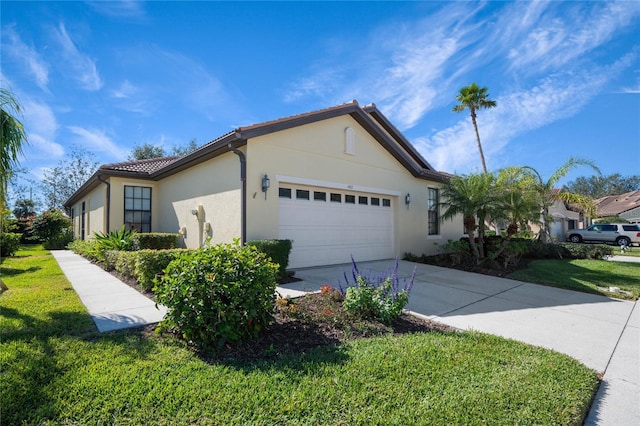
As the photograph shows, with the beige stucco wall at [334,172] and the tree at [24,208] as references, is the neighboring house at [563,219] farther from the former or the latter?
the tree at [24,208]

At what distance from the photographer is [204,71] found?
33.7 ft

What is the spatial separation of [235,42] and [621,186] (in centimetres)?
8595

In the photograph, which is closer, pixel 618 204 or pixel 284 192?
pixel 284 192

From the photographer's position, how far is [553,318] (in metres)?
5.29

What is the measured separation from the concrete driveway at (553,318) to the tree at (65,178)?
1449 inches

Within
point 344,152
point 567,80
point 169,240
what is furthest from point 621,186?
point 169,240

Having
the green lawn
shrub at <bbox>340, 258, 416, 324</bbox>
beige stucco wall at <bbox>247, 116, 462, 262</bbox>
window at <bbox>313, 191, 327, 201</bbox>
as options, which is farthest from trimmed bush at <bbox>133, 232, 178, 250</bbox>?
the green lawn

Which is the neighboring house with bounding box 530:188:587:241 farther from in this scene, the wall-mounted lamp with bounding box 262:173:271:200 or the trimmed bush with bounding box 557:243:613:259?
the wall-mounted lamp with bounding box 262:173:271:200

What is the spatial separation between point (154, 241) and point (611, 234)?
3211 centimetres

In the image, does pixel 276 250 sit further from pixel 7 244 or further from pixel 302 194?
pixel 7 244

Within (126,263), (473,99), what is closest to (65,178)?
(126,263)

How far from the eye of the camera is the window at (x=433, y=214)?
1377 cm

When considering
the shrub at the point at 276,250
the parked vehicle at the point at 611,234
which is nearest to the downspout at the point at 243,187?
the shrub at the point at 276,250

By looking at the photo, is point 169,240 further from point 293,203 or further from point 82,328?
point 82,328
